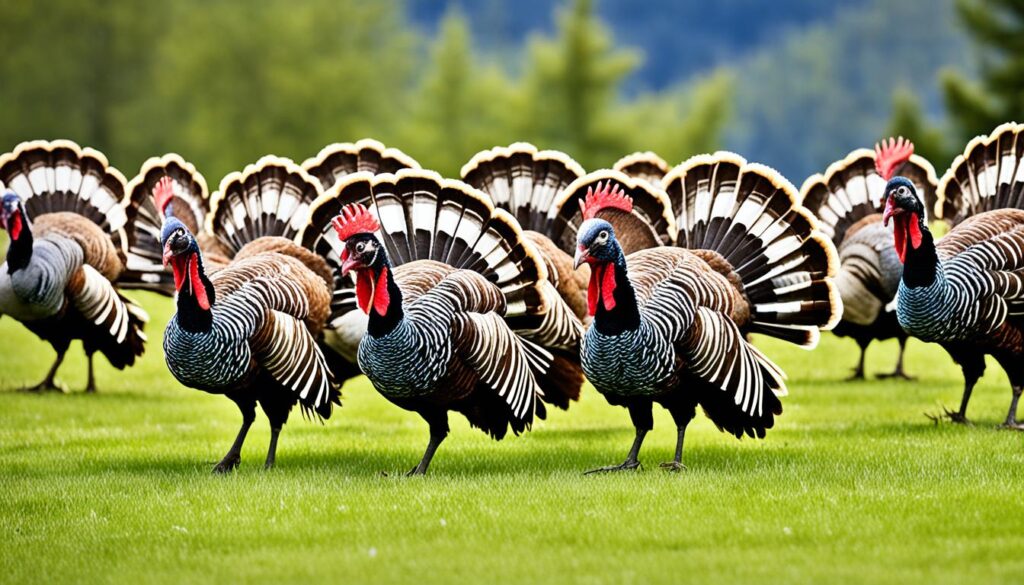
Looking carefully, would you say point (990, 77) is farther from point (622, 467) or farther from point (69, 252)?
point (622, 467)

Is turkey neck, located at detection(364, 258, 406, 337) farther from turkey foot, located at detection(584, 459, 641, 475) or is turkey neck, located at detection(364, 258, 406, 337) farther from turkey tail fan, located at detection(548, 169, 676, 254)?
turkey tail fan, located at detection(548, 169, 676, 254)

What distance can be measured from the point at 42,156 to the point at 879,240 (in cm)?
856

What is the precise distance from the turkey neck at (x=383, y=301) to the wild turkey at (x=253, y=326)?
41.5 inches

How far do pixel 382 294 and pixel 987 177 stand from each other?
5.43 meters

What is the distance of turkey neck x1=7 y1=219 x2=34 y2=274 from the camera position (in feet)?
44.8

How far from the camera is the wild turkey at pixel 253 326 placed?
1015cm

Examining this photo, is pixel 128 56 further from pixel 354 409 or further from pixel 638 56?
pixel 354 409

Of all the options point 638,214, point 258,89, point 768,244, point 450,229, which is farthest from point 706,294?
point 258,89

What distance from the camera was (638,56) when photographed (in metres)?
46.3

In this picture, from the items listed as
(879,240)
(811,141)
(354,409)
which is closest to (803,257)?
(879,240)

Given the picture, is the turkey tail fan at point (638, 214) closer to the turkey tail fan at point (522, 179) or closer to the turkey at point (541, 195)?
the turkey at point (541, 195)

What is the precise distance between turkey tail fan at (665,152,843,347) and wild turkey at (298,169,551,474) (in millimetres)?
1453

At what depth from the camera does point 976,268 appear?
36.8ft

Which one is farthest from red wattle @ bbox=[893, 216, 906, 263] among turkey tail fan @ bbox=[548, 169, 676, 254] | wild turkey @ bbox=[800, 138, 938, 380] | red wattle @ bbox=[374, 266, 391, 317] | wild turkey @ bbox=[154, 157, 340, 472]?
wild turkey @ bbox=[154, 157, 340, 472]
